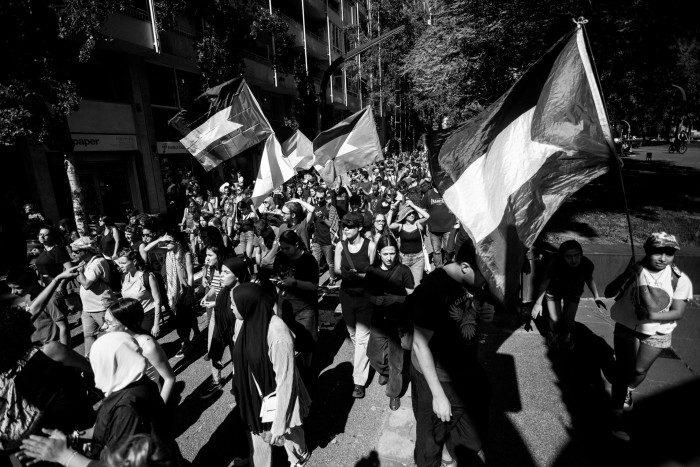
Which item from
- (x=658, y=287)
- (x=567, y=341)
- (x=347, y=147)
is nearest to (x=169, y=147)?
(x=347, y=147)

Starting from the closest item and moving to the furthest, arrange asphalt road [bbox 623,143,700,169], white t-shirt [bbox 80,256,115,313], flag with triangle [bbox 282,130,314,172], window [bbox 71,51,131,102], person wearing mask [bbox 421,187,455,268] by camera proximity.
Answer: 1. white t-shirt [bbox 80,256,115,313]
2. person wearing mask [bbox 421,187,455,268]
3. flag with triangle [bbox 282,130,314,172]
4. window [bbox 71,51,131,102]
5. asphalt road [bbox 623,143,700,169]

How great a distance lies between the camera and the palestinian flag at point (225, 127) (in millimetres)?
7172

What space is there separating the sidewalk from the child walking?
0.47 metres

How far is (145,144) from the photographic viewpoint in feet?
52.5

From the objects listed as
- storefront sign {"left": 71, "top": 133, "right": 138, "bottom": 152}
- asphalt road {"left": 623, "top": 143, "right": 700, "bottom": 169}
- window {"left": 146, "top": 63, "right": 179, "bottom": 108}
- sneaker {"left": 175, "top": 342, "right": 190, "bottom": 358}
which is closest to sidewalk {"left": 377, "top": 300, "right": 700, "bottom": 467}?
sneaker {"left": 175, "top": 342, "right": 190, "bottom": 358}

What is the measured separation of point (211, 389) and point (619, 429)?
3983 millimetres

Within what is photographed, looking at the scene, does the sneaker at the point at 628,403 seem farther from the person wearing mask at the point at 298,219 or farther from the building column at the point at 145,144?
the building column at the point at 145,144

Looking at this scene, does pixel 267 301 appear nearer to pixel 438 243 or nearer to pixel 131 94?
pixel 438 243

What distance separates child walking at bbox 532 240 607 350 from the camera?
4.21m

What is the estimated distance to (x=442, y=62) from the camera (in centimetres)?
1564

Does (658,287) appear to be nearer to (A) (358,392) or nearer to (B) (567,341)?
(B) (567,341)

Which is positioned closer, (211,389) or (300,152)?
(211,389)

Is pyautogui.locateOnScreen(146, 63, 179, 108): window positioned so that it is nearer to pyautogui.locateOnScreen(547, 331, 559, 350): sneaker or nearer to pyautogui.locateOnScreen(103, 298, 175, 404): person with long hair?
pyautogui.locateOnScreen(103, 298, 175, 404): person with long hair

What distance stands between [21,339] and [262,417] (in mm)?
1578
